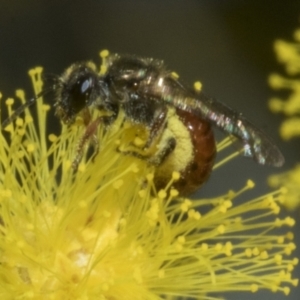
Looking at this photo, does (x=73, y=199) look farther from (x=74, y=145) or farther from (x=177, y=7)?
(x=177, y=7)

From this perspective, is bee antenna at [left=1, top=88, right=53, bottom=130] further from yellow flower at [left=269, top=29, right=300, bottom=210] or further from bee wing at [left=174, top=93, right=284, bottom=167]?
yellow flower at [left=269, top=29, right=300, bottom=210]

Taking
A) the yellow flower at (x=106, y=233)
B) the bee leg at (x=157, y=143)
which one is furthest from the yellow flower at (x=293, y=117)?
the bee leg at (x=157, y=143)

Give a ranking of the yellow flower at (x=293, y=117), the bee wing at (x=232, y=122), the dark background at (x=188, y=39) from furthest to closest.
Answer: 1. the dark background at (x=188, y=39)
2. the yellow flower at (x=293, y=117)
3. the bee wing at (x=232, y=122)

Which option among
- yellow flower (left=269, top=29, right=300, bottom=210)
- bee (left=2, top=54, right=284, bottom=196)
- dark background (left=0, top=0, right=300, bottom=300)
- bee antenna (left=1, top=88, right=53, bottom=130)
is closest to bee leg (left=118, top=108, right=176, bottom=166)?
bee (left=2, top=54, right=284, bottom=196)

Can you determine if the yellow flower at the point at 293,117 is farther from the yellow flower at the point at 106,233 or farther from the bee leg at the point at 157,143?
the bee leg at the point at 157,143

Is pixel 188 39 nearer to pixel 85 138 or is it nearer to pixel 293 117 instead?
pixel 293 117
